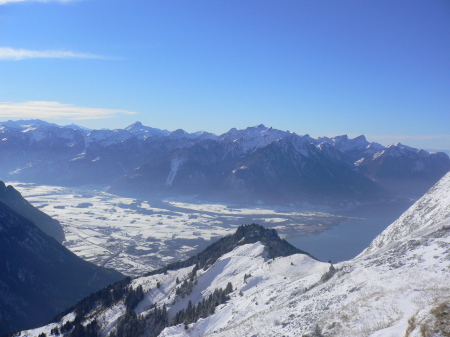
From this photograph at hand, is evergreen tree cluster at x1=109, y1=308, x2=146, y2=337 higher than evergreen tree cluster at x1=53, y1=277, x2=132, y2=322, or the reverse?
evergreen tree cluster at x1=109, y1=308, x2=146, y2=337

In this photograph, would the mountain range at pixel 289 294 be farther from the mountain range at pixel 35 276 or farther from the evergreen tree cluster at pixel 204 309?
the mountain range at pixel 35 276

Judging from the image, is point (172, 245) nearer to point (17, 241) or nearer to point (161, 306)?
point (17, 241)

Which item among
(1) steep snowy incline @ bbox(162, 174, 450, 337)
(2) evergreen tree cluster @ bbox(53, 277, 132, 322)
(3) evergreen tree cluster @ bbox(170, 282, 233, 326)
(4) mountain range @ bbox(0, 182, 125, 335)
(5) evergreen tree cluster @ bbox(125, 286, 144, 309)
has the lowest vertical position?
(4) mountain range @ bbox(0, 182, 125, 335)

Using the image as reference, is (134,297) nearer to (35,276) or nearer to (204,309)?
(204,309)

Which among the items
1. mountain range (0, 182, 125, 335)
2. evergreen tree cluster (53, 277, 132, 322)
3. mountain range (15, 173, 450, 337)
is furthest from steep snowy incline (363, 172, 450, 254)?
mountain range (0, 182, 125, 335)

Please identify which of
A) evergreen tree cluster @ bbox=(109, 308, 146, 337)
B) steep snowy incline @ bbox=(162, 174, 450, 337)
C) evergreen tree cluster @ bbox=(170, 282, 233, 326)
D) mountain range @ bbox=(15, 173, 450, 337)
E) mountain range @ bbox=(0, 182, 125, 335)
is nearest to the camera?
steep snowy incline @ bbox=(162, 174, 450, 337)

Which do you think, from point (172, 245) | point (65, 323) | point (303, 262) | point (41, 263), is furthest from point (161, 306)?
point (172, 245)

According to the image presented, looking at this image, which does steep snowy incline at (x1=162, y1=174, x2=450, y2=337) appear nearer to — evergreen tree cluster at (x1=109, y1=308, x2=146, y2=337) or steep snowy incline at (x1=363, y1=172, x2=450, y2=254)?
evergreen tree cluster at (x1=109, y1=308, x2=146, y2=337)
